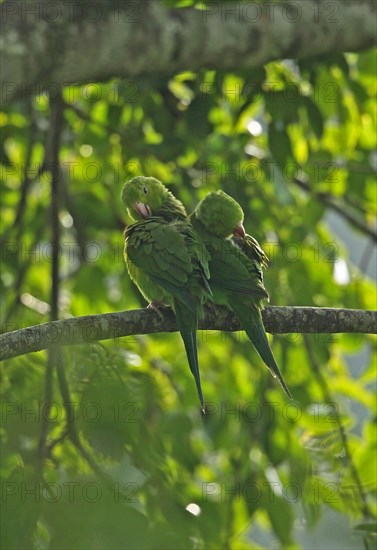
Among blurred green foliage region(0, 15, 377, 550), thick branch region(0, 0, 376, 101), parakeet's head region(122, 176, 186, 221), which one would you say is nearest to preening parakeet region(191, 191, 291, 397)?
parakeet's head region(122, 176, 186, 221)

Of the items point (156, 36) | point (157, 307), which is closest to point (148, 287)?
point (157, 307)

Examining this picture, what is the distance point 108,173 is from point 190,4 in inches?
36.2

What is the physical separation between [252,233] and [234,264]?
986 mm

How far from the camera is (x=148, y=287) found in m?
2.32

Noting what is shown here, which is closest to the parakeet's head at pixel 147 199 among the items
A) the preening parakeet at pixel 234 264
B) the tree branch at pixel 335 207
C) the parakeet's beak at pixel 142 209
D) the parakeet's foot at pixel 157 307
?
the parakeet's beak at pixel 142 209

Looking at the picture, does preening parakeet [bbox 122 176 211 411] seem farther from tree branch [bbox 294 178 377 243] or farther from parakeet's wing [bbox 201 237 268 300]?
tree branch [bbox 294 178 377 243]

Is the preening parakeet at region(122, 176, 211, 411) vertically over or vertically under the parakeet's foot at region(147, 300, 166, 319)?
over

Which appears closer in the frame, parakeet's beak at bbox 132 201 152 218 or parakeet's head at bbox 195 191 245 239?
parakeet's head at bbox 195 191 245 239

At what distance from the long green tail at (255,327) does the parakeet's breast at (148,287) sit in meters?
0.15

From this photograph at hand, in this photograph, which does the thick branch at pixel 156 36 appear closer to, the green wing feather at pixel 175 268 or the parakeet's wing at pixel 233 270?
the green wing feather at pixel 175 268

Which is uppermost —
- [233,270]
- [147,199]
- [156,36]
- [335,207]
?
[156,36]

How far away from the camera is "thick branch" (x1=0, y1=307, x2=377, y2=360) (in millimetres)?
1855

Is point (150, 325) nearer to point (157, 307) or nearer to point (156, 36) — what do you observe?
point (157, 307)

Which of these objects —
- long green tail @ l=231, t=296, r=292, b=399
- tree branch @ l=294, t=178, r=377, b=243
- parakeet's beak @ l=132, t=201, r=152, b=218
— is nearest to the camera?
long green tail @ l=231, t=296, r=292, b=399
